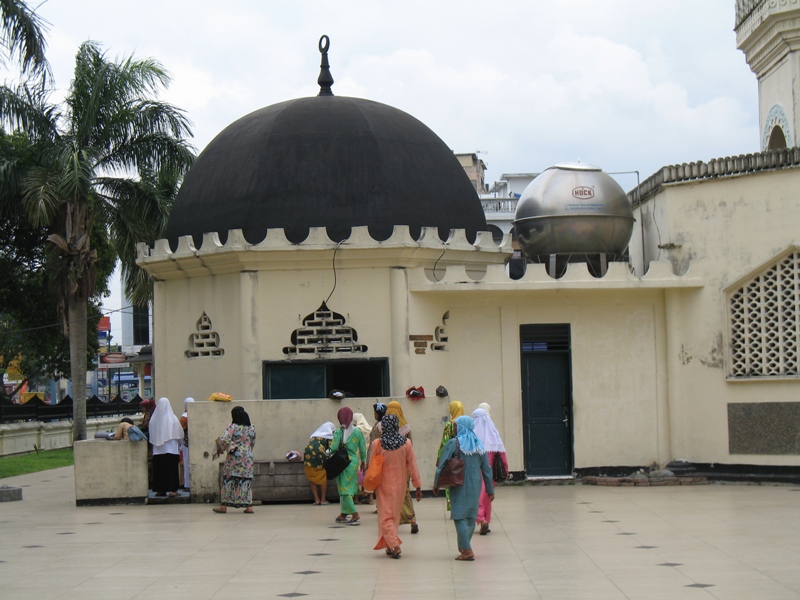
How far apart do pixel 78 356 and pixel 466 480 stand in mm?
15442

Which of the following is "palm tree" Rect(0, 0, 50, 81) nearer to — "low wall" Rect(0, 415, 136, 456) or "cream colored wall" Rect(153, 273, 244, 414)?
"cream colored wall" Rect(153, 273, 244, 414)

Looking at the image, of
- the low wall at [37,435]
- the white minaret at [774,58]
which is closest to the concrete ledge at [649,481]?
the white minaret at [774,58]

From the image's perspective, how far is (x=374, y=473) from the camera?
11398mm

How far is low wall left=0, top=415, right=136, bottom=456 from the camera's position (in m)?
28.1

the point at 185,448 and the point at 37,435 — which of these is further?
the point at 37,435

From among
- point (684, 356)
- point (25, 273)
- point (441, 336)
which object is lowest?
point (684, 356)

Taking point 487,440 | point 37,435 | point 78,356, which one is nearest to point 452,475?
point 487,440

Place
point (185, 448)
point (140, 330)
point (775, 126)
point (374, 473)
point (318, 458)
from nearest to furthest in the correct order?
1. point (374, 473)
2. point (318, 458)
3. point (185, 448)
4. point (775, 126)
5. point (140, 330)

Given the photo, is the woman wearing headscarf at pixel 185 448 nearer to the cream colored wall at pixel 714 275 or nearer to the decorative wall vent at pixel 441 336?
the decorative wall vent at pixel 441 336

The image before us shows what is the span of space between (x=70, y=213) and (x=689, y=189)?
13.0 meters

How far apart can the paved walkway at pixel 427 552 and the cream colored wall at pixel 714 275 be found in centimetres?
171

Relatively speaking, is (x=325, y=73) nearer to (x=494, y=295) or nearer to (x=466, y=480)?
(x=494, y=295)

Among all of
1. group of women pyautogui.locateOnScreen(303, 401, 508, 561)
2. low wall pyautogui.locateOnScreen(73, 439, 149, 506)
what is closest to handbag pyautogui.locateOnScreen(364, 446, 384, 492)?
group of women pyautogui.locateOnScreen(303, 401, 508, 561)

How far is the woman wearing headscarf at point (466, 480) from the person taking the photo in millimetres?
10625
